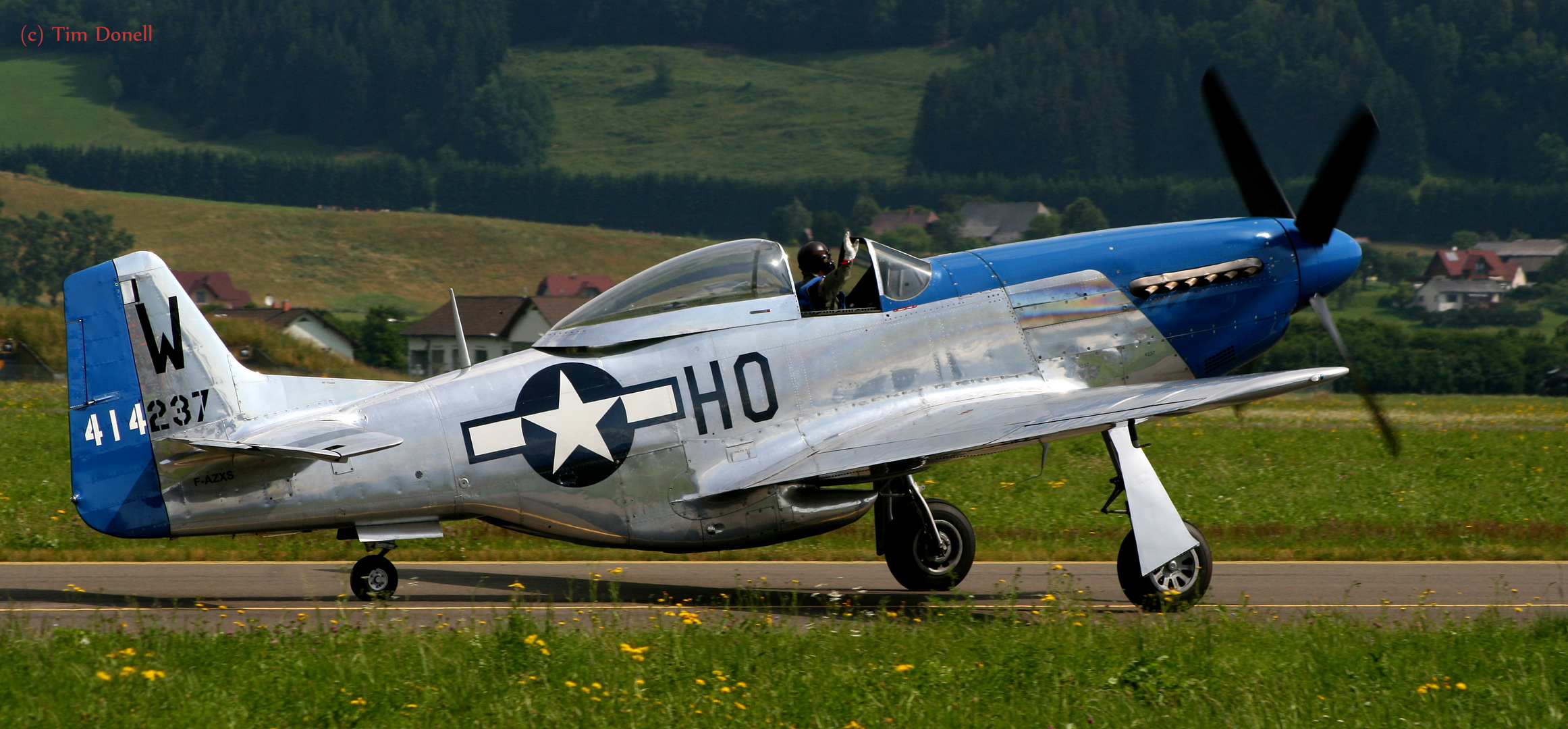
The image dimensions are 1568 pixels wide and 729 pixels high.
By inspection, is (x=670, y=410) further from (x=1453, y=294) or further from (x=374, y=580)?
(x=1453, y=294)

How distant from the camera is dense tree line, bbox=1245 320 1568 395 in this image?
192ft

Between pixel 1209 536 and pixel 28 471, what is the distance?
1529cm

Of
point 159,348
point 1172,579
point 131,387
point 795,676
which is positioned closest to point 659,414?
point 795,676

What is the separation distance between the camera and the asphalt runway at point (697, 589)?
9.89m

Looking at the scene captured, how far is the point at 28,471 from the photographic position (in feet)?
57.9

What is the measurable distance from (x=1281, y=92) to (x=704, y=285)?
181923 mm

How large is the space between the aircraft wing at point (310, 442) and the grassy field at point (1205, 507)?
361 cm

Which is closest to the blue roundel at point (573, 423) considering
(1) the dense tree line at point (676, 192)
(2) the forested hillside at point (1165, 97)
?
(1) the dense tree line at point (676, 192)

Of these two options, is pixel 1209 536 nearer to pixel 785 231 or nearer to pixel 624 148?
pixel 785 231

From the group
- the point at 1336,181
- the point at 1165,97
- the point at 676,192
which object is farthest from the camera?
the point at 1165,97

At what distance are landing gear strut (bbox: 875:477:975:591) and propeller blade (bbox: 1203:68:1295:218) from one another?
3.97 m

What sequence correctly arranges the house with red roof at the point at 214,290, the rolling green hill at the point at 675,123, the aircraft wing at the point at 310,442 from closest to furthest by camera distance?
the aircraft wing at the point at 310,442 < the house with red roof at the point at 214,290 < the rolling green hill at the point at 675,123

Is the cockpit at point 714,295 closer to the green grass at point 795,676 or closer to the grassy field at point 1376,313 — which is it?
the green grass at point 795,676

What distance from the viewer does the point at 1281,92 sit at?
574ft
